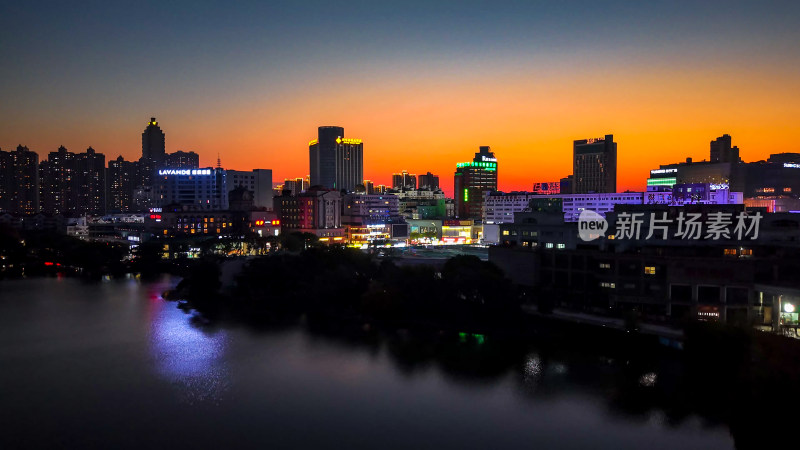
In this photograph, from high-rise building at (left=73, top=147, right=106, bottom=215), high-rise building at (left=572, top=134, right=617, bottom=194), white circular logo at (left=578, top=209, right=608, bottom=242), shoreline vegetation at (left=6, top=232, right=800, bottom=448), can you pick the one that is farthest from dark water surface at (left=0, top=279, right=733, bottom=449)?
high-rise building at (left=73, top=147, right=106, bottom=215)

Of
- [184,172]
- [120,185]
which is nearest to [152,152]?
[120,185]

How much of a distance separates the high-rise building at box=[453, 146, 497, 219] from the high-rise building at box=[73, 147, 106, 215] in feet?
92.8

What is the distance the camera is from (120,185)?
51281 mm

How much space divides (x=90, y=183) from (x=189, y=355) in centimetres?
4399

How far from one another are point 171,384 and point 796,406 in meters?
7.21

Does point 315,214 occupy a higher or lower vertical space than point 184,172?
lower

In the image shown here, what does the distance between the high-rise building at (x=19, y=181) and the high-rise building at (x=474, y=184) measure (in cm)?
3019

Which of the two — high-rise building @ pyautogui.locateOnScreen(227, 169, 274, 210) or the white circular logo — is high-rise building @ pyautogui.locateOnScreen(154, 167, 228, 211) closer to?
high-rise building @ pyautogui.locateOnScreen(227, 169, 274, 210)

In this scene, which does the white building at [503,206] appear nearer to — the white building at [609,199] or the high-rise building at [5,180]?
the white building at [609,199]

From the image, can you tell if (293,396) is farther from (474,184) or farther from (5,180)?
(5,180)

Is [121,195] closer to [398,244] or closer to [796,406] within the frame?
[398,244]

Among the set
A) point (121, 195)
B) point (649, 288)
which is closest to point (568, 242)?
point (649, 288)

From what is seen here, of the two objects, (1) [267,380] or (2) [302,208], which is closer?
(1) [267,380]

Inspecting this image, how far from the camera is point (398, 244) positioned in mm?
28781
